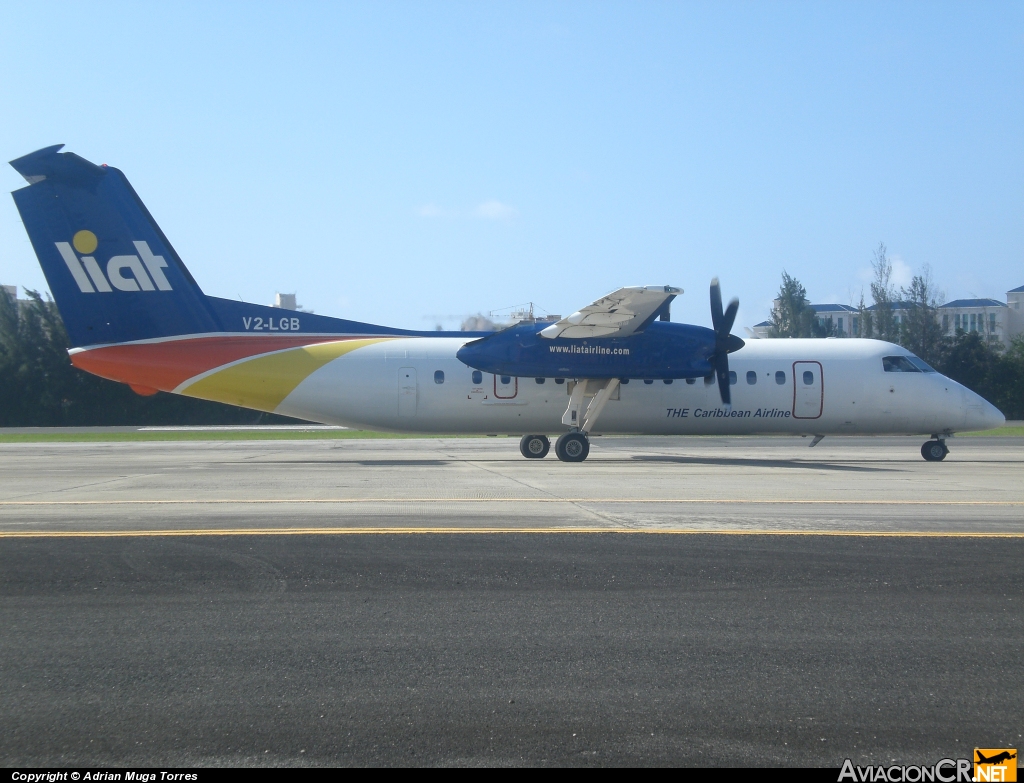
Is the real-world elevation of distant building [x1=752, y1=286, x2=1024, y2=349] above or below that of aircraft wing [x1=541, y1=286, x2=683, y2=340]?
above

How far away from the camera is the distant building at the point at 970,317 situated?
68.0 meters

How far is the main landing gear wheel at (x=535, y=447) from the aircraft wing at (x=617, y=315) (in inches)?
138

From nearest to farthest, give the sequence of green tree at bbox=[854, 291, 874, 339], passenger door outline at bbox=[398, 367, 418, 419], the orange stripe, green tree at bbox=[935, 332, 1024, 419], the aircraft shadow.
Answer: the aircraft shadow < the orange stripe < passenger door outline at bbox=[398, 367, 418, 419] < green tree at bbox=[935, 332, 1024, 419] < green tree at bbox=[854, 291, 874, 339]

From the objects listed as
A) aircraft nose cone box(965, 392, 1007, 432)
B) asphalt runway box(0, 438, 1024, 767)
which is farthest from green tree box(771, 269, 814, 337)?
asphalt runway box(0, 438, 1024, 767)

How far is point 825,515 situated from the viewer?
10.8 meters

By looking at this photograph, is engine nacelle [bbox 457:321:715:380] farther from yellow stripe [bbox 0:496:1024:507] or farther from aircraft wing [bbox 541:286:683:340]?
yellow stripe [bbox 0:496:1024:507]

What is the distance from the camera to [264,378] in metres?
21.7

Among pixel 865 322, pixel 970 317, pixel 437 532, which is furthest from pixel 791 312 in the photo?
pixel 437 532

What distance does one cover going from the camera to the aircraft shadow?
19984 mm

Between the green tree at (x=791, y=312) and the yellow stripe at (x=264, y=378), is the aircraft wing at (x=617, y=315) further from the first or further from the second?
the green tree at (x=791, y=312)

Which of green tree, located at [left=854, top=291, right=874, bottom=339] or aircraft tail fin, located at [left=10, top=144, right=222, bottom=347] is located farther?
green tree, located at [left=854, top=291, right=874, bottom=339]

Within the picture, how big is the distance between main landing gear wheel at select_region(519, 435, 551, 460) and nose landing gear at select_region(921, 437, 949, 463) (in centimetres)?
1038

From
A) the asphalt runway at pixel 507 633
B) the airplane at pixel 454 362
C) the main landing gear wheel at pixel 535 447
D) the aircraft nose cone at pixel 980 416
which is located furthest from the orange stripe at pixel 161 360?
the aircraft nose cone at pixel 980 416

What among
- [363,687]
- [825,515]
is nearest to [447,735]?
[363,687]
